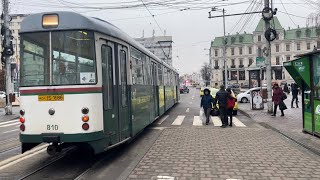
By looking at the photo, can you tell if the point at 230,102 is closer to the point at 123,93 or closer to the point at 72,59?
the point at 123,93

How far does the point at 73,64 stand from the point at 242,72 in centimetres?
Result: 11956

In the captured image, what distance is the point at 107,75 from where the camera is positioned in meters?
8.15

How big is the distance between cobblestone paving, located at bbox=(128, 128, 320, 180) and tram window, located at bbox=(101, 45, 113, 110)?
1.51 meters

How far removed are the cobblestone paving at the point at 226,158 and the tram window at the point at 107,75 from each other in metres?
1.51

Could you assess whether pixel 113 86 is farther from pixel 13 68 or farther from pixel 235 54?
pixel 235 54

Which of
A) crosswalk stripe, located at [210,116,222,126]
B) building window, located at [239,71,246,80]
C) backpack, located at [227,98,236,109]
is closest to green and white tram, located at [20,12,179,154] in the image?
backpack, located at [227,98,236,109]

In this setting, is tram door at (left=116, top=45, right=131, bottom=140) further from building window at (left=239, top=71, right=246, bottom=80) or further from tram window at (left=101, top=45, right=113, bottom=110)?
building window at (left=239, top=71, right=246, bottom=80)

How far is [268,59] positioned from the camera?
19641 millimetres

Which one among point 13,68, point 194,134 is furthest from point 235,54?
point 194,134

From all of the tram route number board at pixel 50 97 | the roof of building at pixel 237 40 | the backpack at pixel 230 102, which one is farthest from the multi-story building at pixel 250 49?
the tram route number board at pixel 50 97

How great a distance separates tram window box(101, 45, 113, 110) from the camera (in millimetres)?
7938

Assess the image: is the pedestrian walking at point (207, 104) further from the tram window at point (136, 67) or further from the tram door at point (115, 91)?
the tram door at point (115, 91)

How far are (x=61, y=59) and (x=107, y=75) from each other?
3.68 feet

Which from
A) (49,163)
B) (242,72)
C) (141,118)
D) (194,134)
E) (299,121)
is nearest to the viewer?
(49,163)
